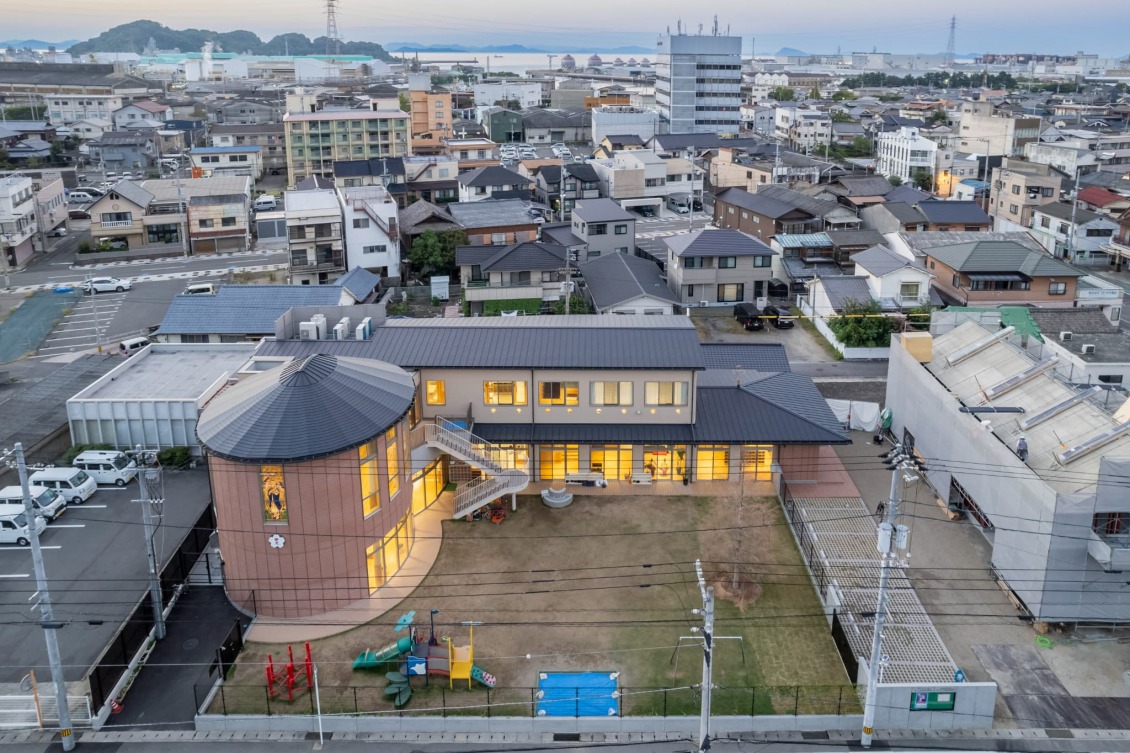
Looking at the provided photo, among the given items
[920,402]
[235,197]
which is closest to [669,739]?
[920,402]

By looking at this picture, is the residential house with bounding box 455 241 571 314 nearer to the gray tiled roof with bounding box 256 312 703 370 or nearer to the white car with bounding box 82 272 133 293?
the gray tiled roof with bounding box 256 312 703 370

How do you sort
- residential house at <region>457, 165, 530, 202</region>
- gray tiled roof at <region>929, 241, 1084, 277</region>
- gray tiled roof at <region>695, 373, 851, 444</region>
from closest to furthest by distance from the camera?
gray tiled roof at <region>695, 373, 851, 444</region> → gray tiled roof at <region>929, 241, 1084, 277</region> → residential house at <region>457, 165, 530, 202</region>

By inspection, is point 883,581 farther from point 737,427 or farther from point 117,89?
point 117,89

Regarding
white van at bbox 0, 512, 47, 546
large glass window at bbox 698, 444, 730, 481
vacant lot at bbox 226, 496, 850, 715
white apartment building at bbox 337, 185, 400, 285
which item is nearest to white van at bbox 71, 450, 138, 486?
white van at bbox 0, 512, 47, 546

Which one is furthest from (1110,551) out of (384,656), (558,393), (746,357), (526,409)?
(384,656)

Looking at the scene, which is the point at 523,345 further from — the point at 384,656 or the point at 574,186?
the point at 574,186

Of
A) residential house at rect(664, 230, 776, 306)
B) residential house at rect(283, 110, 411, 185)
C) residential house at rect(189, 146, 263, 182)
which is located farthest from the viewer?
residential house at rect(189, 146, 263, 182)

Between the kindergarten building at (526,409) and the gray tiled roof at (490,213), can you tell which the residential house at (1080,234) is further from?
the kindergarten building at (526,409)
